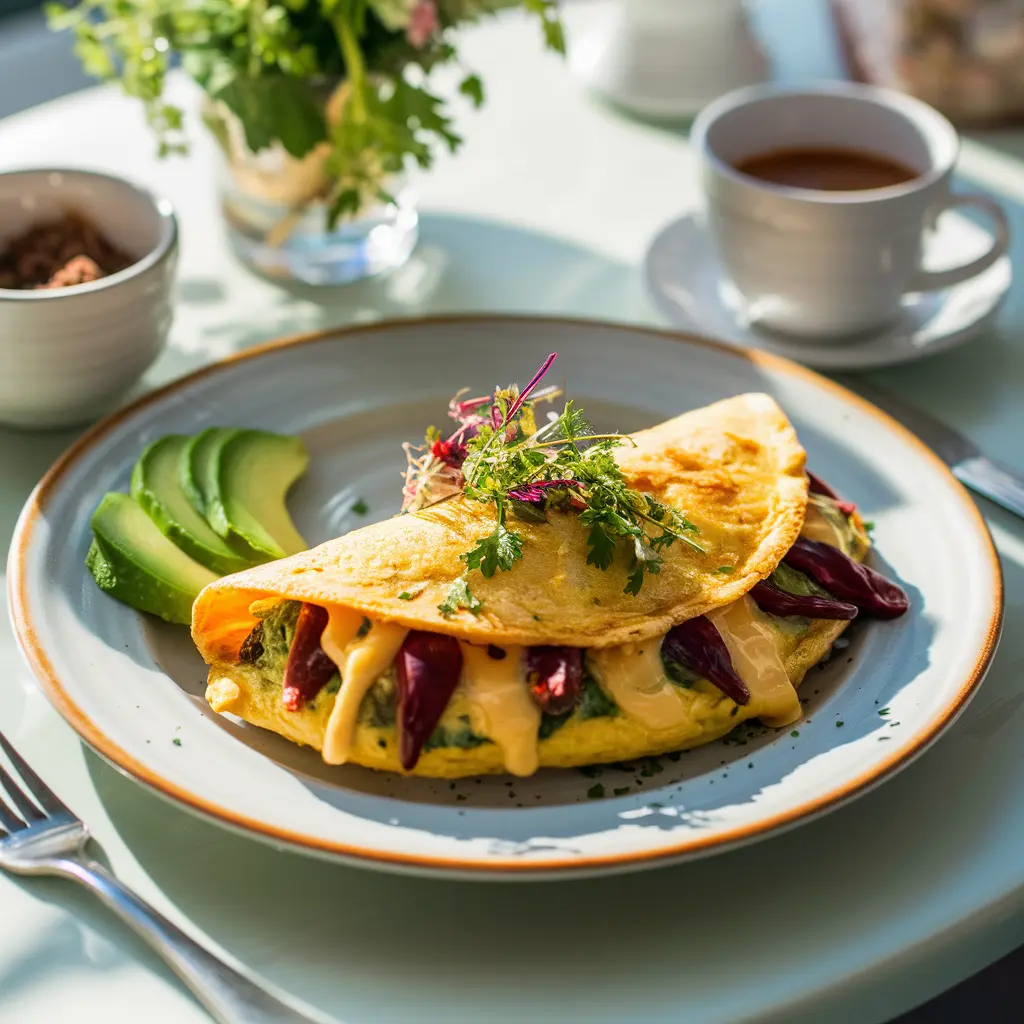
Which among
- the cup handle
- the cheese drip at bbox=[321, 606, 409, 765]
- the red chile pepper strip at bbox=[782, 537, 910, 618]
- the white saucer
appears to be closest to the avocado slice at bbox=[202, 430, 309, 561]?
the cheese drip at bbox=[321, 606, 409, 765]

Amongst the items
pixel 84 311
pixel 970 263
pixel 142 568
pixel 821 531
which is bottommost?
pixel 970 263

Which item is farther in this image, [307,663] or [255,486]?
[255,486]

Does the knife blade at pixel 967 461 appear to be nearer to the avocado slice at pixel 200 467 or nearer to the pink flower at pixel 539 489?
the pink flower at pixel 539 489

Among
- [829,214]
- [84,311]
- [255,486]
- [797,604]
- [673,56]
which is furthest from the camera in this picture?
[673,56]

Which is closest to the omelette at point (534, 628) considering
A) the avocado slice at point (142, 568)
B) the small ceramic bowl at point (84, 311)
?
the avocado slice at point (142, 568)

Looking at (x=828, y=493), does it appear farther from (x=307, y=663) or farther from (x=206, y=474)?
(x=206, y=474)

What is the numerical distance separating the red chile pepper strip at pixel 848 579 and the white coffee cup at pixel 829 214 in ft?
3.34

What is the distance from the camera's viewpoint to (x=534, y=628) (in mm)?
2021

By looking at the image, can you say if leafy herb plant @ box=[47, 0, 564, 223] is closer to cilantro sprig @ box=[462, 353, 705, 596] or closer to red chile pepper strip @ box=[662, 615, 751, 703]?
cilantro sprig @ box=[462, 353, 705, 596]

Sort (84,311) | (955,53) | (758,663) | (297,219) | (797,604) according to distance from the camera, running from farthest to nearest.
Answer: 1. (955,53)
2. (297,219)
3. (84,311)
4. (797,604)
5. (758,663)

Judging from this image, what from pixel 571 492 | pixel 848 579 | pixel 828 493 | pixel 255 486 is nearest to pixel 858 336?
pixel 828 493

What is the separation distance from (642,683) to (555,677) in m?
0.16

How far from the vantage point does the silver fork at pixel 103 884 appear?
5.63ft

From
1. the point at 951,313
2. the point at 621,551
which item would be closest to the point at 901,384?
the point at 951,313
